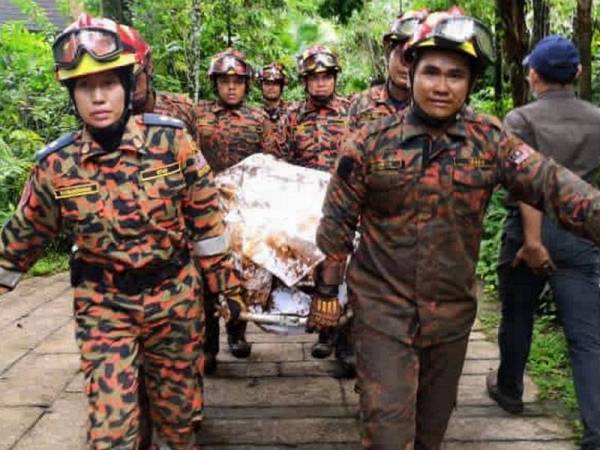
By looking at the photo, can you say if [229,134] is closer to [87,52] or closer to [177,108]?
[177,108]

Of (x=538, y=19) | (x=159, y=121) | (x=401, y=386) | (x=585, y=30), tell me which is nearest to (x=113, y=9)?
A: (x=538, y=19)

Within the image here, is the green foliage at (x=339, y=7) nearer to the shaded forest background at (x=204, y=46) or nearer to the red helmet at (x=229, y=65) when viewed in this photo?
the shaded forest background at (x=204, y=46)

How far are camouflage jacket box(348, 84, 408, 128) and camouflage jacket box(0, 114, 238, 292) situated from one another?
78.7 inches

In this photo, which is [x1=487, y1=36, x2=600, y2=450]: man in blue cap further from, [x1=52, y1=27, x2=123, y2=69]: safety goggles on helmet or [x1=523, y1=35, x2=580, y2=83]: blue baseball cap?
[x1=52, y1=27, x2=123, y2=69]: safety goggles on helmet

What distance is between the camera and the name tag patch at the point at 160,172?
3.04 metres

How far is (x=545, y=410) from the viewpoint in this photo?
4371mm

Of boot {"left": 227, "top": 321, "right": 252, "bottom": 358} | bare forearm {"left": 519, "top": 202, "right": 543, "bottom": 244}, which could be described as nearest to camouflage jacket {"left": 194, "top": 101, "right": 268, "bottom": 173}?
boot {"left": 227, "top": 321, "right": 252, "bottom": 358}

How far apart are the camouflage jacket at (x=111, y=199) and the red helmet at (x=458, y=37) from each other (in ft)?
3.62

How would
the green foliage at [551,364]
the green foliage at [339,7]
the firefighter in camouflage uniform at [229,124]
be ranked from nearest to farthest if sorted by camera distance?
the green foliage at [551,364]
the firefighter in camouflage uniform at [229,124]
the green foliage at [339,7]

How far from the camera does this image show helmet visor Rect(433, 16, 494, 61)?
275cm

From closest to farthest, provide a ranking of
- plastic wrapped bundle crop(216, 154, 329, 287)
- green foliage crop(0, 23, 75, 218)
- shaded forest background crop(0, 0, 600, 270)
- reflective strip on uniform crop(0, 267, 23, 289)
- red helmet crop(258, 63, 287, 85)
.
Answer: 1. reflective strip on uniform crop(0, 267, 23, 289)
2. plastic wrapped bundle crop(216, 154, 329, 287)
3. shaded forest background crop(0, 0, 600, 270)
4. red helmet crop(258, 63, 287, 85)
5. green foliage crop(0, 23, 75, 218)

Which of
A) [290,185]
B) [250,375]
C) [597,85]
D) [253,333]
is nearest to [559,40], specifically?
[290,185]

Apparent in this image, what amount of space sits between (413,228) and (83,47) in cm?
147

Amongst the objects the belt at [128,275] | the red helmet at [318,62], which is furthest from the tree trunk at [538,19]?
the belt at [128,275]
